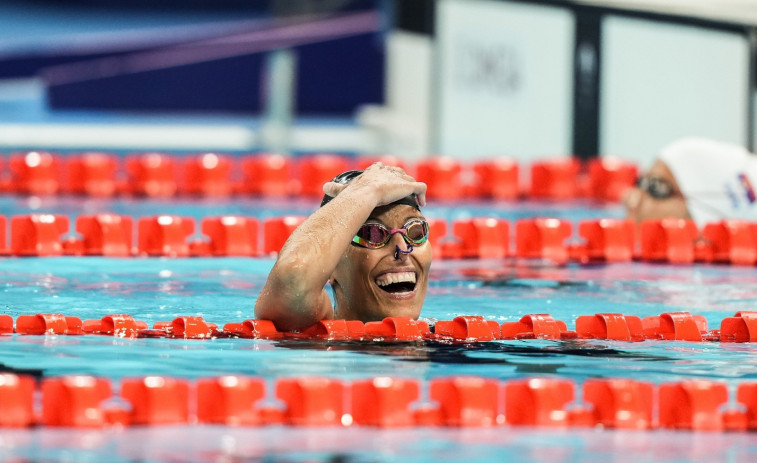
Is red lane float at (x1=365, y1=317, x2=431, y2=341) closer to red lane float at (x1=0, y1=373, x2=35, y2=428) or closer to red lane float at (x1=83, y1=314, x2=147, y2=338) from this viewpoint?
red lane float at (x1=83, y1=314, x2=147, y2=338)

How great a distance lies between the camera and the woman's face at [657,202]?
668 cm

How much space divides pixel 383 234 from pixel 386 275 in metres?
0.12

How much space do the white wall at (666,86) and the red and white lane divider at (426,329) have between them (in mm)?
5100

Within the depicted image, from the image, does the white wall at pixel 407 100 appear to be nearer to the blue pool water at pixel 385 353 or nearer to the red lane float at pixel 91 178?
the red lane float at pixel 91 178

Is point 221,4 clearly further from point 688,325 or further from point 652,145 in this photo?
point 688,325

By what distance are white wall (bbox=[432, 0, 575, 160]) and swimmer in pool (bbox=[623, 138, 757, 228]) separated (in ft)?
9.35

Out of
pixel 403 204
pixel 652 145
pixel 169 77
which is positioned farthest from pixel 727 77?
pixel 403 204

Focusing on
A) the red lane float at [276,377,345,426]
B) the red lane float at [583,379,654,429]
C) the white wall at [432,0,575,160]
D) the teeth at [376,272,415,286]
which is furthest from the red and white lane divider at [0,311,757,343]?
the white wall at [432,0,575,160]

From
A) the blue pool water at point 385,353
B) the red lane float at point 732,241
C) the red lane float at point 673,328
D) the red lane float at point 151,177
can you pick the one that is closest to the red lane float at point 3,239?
the blue pool water at point 385,353

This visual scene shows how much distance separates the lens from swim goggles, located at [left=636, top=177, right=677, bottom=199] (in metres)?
6.72

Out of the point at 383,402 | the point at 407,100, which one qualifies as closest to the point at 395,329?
the point at 383,402

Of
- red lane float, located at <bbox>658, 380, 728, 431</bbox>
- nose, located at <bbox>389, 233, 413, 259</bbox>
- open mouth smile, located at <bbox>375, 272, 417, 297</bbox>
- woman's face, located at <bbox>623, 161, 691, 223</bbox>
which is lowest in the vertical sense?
red lane float, located at <bbox>658, 380, 728, 431</bbox>

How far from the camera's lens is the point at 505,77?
9.55m

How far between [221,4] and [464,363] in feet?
32.2
